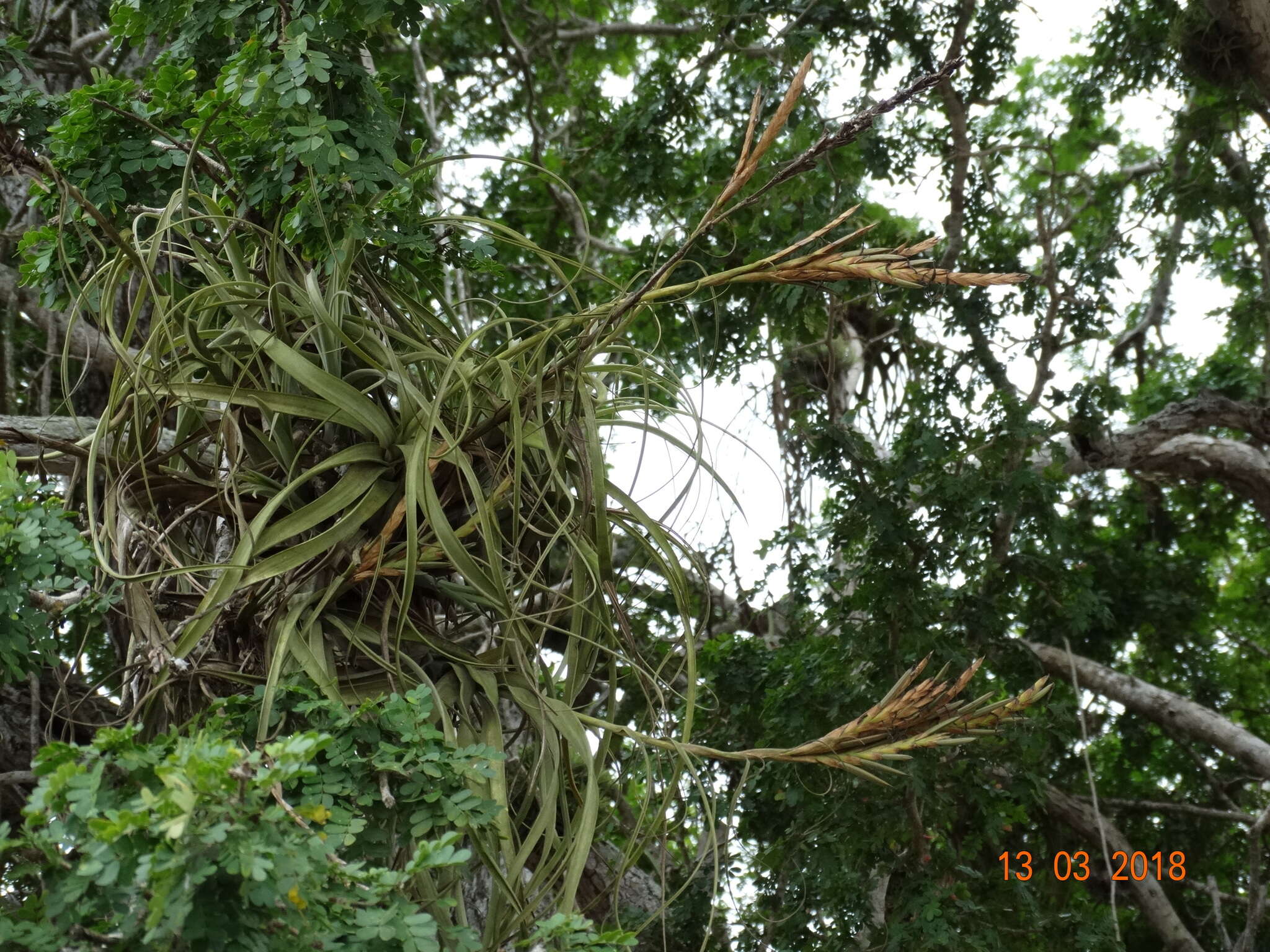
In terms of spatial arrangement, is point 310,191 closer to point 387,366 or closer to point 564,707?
point 387,366

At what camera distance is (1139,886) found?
8.76ft

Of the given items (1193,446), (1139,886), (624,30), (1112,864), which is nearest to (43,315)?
(624,30)

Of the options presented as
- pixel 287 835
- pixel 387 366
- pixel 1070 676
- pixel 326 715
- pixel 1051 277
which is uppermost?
pixel 1051 277

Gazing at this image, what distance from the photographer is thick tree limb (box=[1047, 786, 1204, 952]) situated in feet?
8.59

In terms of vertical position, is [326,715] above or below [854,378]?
below

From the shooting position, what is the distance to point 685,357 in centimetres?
220

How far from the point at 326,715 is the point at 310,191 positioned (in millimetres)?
438

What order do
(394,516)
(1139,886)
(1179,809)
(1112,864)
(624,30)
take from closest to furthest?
1. (394,516)
2. (1112,864)
3. (1139,886)
4. (1179,809)
5. (624,30)

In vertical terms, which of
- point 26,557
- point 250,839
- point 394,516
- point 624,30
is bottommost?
point 250,839

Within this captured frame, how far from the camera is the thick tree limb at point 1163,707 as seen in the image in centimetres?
265

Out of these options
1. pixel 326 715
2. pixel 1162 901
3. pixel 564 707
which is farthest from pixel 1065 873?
pixel 326 715

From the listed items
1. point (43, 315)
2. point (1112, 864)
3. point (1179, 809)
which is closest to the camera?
point (43, 315)

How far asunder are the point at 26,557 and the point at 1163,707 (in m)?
2.67

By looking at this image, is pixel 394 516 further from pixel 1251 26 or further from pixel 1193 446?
pixel 1193 446
